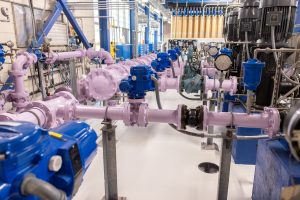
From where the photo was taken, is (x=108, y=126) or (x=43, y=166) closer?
(x=43, y=166)

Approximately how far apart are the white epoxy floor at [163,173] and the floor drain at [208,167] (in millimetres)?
46

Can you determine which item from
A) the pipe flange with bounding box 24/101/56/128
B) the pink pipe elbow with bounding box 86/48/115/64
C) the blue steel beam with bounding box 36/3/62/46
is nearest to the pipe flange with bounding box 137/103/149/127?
the pipe flange with bounding box 24/101/56/128

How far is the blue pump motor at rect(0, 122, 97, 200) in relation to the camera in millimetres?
500

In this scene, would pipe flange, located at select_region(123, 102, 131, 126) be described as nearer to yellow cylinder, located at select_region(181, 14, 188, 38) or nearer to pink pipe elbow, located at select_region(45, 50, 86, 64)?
pink pipe elbow, located at select_region(45, 50, 86, 64)

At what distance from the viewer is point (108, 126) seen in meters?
1.42

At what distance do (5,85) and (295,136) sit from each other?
91.6 inches

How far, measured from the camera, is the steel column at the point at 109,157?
1424 millimetres

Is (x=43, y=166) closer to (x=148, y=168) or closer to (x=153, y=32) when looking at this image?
(x=148, y=168)

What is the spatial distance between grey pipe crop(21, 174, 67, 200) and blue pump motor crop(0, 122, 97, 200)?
0.04ft

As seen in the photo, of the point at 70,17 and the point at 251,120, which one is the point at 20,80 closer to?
the point at 70,17

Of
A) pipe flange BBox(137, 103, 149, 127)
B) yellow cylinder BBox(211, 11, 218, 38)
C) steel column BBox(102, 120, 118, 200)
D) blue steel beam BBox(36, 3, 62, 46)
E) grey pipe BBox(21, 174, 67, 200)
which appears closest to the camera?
grey pipe BBox(21, 174, 67, 200)

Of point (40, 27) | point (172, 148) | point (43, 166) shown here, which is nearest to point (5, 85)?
point (40, 27)

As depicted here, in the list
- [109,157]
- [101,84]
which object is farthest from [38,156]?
[101,84]

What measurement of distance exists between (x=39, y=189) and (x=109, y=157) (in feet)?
3.31
